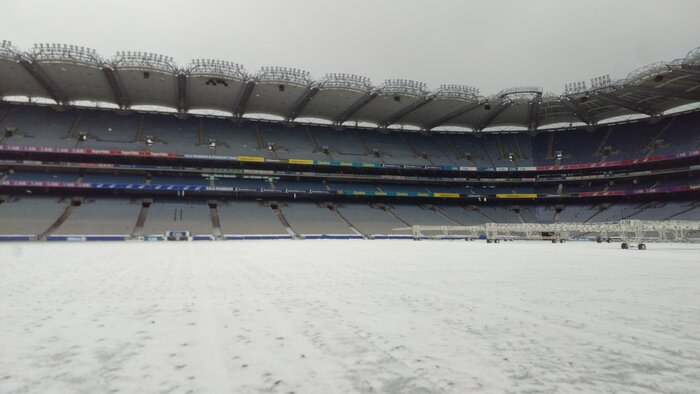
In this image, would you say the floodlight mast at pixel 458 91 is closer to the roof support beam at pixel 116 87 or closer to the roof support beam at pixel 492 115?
the roof support beam at pixel 492 115

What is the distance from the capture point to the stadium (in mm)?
2822

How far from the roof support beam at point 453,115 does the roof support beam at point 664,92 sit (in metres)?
17.0

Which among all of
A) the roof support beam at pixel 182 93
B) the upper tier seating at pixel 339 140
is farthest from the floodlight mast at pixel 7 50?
the roof support beam at pixel 182 93

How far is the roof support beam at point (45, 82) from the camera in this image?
124 ft

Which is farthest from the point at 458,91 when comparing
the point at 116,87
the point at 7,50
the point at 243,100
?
the point at 7,50

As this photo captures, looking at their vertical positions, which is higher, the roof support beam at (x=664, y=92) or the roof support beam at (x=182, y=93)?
the roof support beam at (x=182, y=93)

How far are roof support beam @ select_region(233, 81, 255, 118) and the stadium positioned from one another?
49 centimetres

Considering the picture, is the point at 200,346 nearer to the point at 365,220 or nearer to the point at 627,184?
the point at 365,220

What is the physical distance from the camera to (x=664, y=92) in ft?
148

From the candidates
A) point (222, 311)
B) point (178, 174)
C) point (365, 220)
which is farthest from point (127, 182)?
point (222, 311)

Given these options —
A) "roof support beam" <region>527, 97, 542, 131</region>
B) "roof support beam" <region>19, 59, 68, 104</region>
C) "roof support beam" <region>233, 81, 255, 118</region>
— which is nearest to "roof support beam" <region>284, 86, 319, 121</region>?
"roof support beam" <region>233, 81, 255, 118</region>

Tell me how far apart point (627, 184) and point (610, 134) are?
8.31 m

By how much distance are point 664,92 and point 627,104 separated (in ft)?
15.6

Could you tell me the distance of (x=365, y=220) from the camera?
51.7 meters
